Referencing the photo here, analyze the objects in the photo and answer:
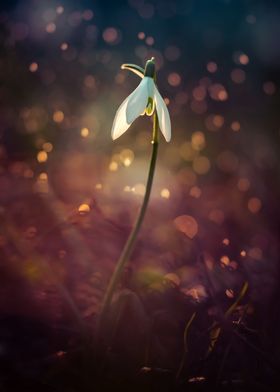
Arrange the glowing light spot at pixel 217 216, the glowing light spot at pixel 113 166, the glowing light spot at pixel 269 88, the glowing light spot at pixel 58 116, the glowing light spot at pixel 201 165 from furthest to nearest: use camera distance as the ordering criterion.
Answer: the glowing light spot at pixel 269 88, the glowing light spot at pixel 58 116, the glowing light spot at pixel 201 165, the glowing light spot at pixel 113 166, the glowing light spot at pixel 217 216

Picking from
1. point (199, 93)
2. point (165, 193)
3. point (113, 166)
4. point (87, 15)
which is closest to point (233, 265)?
point (165, 193)

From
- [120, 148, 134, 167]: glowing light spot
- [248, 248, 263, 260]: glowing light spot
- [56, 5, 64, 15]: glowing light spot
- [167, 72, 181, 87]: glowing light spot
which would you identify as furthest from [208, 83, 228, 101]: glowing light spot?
[248, 248, 263, 260]: glowing light spot

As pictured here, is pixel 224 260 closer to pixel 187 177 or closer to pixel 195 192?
pixel 195 192

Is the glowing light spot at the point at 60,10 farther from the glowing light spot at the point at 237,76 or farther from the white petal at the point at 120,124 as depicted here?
the white petal at the point at 120,124

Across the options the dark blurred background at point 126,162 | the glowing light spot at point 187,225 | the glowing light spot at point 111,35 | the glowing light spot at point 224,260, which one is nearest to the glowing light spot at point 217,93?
the dark blurred background at point 126,162

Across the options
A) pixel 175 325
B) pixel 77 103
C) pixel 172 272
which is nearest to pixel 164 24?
pixel 77 103

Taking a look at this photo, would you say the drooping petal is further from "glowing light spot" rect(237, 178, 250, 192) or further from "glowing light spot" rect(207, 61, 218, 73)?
"glowing light spot" rect(207, 61, 218, 73)

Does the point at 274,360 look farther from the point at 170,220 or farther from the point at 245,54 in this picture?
the point at 245,54
